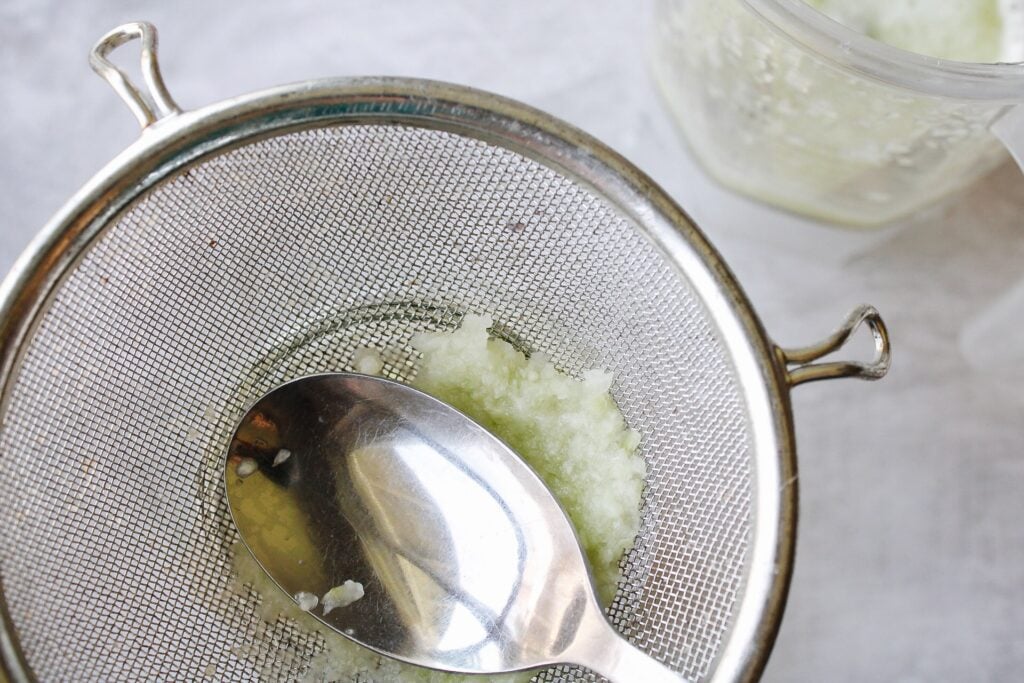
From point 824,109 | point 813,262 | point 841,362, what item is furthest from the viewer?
point 813,262

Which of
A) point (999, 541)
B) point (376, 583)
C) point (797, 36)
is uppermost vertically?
point (797, 36)

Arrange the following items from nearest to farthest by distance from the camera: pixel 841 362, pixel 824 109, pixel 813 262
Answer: pixel 841 362
pixel 824 109
pixel 813 262

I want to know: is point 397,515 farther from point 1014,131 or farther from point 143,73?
point 1014,131

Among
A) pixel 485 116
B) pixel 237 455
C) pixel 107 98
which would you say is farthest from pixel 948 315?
→ pixel 107 98

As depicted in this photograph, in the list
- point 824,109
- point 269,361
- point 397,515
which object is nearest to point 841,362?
point 824,109

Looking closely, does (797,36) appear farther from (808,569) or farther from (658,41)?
(808,569)

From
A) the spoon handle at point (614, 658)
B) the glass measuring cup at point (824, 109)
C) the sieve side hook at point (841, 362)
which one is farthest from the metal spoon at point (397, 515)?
the glass measuring cup at point (824, 109)

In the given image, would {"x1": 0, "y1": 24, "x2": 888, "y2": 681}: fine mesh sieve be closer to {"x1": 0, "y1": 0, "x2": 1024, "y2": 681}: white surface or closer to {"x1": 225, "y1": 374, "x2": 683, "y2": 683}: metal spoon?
{"x1": 225, "y1": 374, "x2": 683, "y2": 683}: metal spoon
